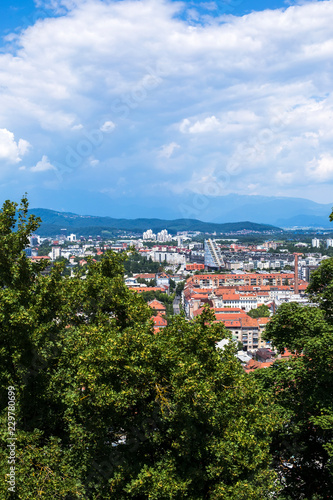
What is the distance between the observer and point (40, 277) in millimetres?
5293

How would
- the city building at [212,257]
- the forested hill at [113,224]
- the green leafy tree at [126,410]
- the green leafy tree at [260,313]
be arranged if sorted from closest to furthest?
the green leafy tree at [126,410], the green leafy tree at [260,313], the city building at [212,257], the forested hill at [113,224]

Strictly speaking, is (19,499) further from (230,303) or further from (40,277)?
(230,303)

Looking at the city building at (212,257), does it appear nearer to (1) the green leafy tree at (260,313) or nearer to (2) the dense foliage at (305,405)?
(1) the green leafy tree at (260,313)

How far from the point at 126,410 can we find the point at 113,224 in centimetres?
18737

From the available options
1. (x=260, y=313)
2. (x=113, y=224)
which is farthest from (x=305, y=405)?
(x=113, y=224)

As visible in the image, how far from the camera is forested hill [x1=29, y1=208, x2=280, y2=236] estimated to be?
152 meters

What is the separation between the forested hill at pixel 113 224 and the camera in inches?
5984

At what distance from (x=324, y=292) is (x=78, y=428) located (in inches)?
147

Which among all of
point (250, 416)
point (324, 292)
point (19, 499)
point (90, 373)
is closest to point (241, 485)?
point (250, 416)

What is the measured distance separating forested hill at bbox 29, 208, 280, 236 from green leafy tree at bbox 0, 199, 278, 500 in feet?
448

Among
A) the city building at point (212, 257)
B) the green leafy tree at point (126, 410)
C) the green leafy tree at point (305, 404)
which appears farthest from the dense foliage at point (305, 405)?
the city building at point (212, 257)

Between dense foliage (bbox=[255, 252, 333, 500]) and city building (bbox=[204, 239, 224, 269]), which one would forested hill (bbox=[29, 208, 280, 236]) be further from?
dense foliage (bbox=[255, 252, 333, 500])

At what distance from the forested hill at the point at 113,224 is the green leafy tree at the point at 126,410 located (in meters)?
136

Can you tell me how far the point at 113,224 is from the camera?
190000mm
